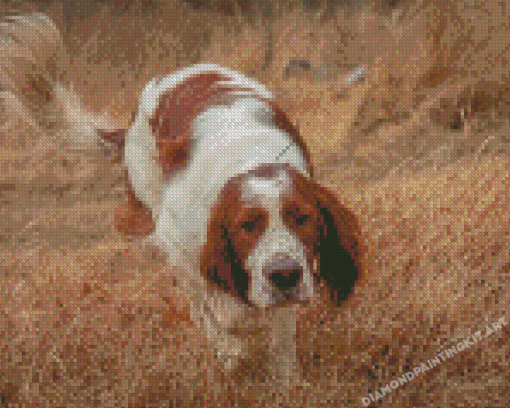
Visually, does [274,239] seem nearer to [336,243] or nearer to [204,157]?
[336,243]

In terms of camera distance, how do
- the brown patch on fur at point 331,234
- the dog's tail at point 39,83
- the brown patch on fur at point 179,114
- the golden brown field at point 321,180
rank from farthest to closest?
the dog's tail at point 39,83 → the brown patch on fur at point 179,114 → the golden brown field at point 321,180 → the brown patch on fur at point 331,234

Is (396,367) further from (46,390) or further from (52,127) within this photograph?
(52,127)

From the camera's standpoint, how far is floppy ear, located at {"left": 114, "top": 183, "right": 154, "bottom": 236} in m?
2.02

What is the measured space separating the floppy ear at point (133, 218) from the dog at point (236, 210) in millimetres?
10

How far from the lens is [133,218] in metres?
2.17

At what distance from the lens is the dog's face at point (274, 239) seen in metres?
1.21

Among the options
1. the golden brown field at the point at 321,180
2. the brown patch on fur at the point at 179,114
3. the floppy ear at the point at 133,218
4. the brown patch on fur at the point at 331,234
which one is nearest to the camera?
the brown patch on fur at the point at 331,234

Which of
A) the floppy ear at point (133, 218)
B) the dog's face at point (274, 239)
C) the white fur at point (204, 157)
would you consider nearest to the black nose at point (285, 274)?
the dog's face at point (274, 239)

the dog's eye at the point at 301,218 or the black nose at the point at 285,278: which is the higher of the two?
the dog's eye at the point at 301,218

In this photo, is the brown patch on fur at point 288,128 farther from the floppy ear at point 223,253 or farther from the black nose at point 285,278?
the black nose at point 285,278

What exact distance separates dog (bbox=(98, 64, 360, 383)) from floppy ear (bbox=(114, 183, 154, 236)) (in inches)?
0.4

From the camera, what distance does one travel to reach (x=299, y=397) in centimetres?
133

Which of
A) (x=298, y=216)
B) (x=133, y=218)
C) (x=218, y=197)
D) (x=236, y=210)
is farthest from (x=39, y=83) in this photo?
(x=298, y=216)

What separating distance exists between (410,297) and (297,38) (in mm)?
2898
